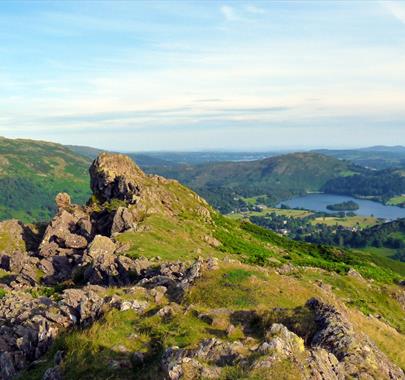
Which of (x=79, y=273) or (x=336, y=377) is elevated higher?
(x=336, y=377)

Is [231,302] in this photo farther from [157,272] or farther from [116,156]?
[116,156]

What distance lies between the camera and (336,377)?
21.9m

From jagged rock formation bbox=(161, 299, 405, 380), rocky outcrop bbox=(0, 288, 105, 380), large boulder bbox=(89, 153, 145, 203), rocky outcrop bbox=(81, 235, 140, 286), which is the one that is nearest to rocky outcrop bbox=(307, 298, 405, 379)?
jagged rock formation bbox=(161, 299, 405, 380)

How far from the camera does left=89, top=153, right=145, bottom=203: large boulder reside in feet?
369

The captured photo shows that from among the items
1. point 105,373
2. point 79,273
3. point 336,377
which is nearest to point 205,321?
point 105,373

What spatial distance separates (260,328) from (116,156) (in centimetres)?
11355

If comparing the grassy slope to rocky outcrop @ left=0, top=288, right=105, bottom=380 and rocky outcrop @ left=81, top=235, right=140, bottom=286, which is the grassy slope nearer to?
rocky outcrop @ left=0, top=288, right=105, bottom=380

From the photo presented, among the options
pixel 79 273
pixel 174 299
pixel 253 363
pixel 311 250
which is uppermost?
pixel 253 363

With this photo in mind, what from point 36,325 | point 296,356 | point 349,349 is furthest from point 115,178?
point 296,356

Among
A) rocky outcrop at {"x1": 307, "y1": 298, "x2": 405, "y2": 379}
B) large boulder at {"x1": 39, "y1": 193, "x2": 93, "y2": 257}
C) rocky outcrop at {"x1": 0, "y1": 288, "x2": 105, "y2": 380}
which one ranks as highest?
rocky outcrop at {"x1": 307, "y1": 298, "x2": 405, "y2": 379}

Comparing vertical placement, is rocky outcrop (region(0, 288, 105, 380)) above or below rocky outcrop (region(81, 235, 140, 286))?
above

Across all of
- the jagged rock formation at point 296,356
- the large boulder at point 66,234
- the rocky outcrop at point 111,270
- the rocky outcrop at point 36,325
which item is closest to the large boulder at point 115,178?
the large boulder at point 66,234

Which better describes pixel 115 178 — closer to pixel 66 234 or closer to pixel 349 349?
pixel 66 234

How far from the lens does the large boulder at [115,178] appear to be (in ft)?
369
